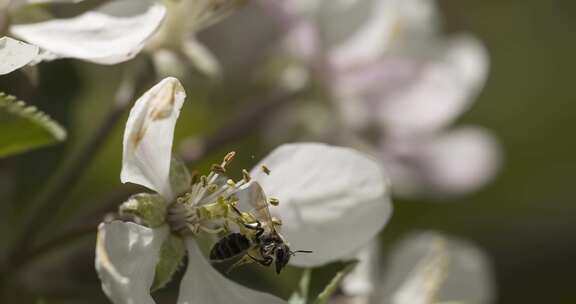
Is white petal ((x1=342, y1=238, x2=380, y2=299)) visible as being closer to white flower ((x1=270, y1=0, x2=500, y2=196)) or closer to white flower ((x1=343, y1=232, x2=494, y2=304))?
white flower ((x1=343, y1=232, x2=494, y2=304))

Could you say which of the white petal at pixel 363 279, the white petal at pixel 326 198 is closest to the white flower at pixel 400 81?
the white petal at pixel 363 279

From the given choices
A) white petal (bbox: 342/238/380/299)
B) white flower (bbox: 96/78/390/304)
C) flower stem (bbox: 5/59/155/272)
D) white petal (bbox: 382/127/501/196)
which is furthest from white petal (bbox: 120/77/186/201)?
white petal (bbox: 382/127/501/196)

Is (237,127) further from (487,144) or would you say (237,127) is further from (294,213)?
(487,144)

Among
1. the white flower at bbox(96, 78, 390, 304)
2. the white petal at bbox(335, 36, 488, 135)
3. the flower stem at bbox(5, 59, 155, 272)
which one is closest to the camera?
the white flower at bbox(96, 78, 390, 304)

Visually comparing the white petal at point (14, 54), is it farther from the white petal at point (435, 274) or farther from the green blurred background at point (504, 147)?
the white petal at point (435, 274)

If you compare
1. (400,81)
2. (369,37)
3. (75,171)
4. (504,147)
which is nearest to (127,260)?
(75,171)

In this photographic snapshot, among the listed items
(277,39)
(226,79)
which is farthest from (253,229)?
(226,79)
